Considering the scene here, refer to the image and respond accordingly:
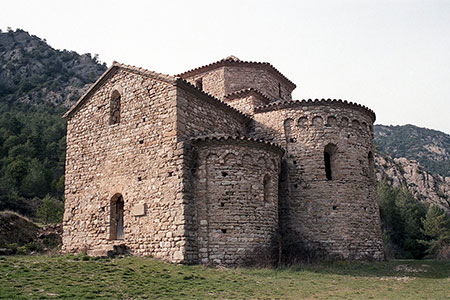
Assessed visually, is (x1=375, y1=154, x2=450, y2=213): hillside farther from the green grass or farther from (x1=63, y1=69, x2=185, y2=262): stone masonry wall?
(x1=63, y1=69, x2=185, y2=262): stone masonry wall

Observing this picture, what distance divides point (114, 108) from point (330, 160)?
8.43 meters

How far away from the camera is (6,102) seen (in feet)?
199

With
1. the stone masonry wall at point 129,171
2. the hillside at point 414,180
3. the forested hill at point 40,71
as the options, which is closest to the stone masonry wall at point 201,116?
the stone masonry wall at point 129,171

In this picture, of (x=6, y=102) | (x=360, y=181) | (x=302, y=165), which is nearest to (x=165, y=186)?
(x=302, y=165)

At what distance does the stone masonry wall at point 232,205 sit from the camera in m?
11.9

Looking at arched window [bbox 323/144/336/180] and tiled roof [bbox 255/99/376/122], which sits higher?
tiled roof [bbox 255/99/376/122]

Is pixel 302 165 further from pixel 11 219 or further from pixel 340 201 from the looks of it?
pixel 11 219

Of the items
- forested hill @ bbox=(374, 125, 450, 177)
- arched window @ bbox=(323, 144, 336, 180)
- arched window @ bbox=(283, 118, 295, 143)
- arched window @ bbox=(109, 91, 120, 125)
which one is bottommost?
arched window @ bbox=(323, 144, 336, 180)

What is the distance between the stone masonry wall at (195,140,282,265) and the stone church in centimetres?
3

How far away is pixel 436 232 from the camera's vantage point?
98.3 ft

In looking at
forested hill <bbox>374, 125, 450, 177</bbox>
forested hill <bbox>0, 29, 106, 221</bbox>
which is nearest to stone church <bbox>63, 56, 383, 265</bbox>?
forested hill <bbox>0, 29, 106, 221</bbox>

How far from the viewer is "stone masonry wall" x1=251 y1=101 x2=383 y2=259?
14.3 meters

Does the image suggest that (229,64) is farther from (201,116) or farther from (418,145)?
(418,145)

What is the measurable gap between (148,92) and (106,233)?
500 centimetres
